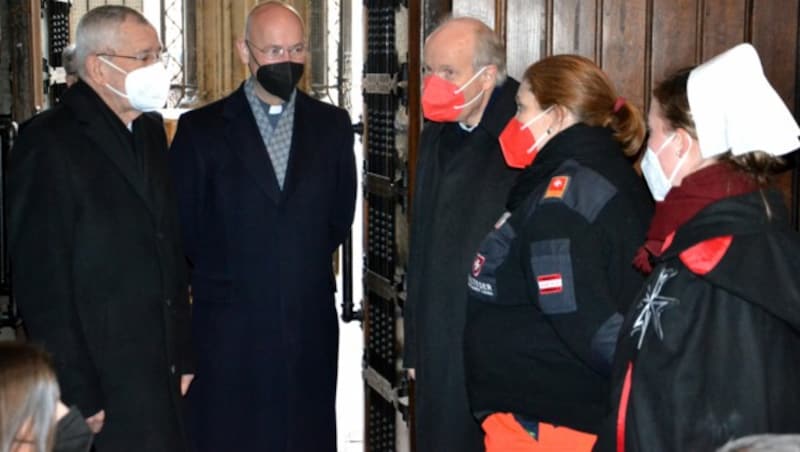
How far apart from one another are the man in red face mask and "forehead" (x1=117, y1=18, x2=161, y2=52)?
0.76m

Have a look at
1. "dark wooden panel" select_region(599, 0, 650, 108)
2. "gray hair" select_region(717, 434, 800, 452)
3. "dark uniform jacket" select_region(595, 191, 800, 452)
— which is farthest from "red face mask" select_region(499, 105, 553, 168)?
"gray hair" select_region(717, 434, 800, 452)

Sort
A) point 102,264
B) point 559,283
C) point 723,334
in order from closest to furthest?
point 723,334, point 559,283, point 102,264

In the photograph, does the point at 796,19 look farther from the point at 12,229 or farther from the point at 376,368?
the point at 12,229

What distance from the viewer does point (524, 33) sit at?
356 cm

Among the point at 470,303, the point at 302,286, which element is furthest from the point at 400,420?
the point at 470,303

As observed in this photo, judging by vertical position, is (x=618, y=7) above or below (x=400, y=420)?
above

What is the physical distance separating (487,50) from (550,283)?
966 millimetres

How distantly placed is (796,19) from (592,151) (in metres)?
1.21

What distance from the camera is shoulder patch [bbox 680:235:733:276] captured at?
2.13 meters

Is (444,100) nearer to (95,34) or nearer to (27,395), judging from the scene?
(95,34)

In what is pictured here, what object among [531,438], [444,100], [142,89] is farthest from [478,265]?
[142,89]

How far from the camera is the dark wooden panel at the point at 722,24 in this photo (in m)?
3.55

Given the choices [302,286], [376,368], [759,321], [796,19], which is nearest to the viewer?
[759,321]

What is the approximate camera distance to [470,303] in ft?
9.25
